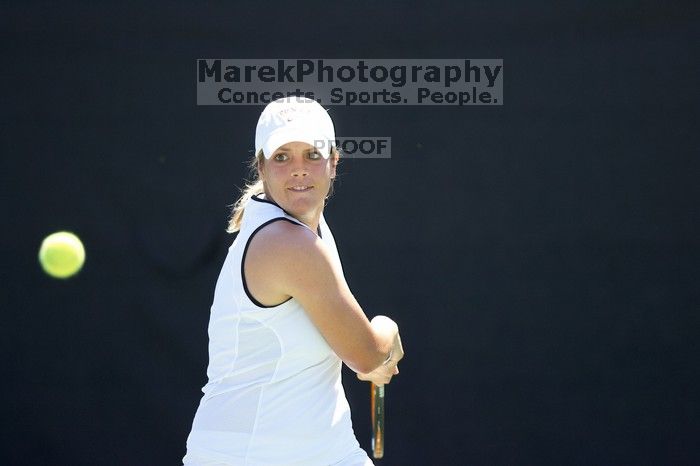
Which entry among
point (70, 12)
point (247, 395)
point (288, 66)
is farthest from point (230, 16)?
point (247, 395)

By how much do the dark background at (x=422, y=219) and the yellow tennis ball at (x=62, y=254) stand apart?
35mm

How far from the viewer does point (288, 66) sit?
132 inches

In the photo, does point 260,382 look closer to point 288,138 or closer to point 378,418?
point 288,138

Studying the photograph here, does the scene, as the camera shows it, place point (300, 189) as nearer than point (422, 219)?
Yes

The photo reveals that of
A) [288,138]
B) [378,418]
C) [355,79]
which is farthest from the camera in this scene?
[355,79]

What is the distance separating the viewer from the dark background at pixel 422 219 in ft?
10.9

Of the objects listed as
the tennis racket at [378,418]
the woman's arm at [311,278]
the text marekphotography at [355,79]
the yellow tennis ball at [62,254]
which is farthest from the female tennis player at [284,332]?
the yellow tennis ball at [62,254]

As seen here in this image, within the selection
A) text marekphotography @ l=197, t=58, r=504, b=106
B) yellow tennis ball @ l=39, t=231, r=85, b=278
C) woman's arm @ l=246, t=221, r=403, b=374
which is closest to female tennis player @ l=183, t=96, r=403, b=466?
woman's arm @ l=246, t=221, r=403, b=374

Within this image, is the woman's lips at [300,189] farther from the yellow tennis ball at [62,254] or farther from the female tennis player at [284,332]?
the yellow tennis ball at [62,254]

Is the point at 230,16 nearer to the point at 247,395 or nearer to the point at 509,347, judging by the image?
the point at 509,347

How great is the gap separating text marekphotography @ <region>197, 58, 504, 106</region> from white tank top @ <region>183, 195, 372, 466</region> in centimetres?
133

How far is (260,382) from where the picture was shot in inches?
80.4

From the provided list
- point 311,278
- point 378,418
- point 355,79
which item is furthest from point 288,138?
point 355,79

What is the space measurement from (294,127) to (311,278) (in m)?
0.34
